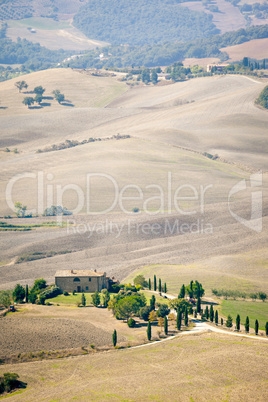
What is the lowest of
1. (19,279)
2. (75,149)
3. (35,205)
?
(19,279)

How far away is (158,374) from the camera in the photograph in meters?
44.2

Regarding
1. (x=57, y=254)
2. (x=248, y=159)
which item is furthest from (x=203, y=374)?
(x=248, y=159)

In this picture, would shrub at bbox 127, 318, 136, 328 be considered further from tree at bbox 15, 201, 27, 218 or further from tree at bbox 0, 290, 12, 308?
tree at bbox 15, 201, 27, 218

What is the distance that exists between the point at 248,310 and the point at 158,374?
2194cm

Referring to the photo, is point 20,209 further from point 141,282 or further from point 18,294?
point 18,294

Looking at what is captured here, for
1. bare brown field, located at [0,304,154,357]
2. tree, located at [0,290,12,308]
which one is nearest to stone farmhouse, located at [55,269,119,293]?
tree, located at [0,290,12,308]

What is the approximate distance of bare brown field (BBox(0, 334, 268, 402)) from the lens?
4066 cm

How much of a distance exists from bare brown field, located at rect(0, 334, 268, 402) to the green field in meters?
9.35

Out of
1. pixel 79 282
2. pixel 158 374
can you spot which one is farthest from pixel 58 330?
pixel 79 282

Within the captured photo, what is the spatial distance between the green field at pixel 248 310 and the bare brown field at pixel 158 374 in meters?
9.35

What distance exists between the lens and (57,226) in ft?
338

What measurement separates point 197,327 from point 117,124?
12990 cm

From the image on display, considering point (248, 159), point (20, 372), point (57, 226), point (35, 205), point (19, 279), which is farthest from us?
point (248, 159)

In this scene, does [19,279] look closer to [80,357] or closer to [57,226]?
[57,226]
